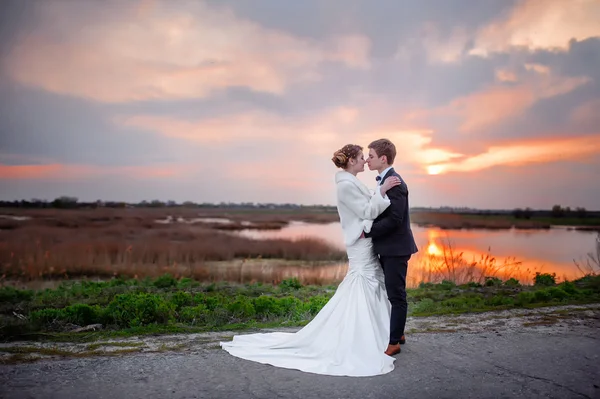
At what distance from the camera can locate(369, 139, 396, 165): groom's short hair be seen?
5.99 metres

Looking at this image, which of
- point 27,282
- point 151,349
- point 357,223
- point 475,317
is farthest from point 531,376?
point 27,282

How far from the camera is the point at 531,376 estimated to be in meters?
5.31

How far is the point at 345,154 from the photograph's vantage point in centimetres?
611

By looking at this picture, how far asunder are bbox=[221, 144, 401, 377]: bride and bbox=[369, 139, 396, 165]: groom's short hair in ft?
0.78

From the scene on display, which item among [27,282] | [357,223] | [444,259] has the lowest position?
[27,282]

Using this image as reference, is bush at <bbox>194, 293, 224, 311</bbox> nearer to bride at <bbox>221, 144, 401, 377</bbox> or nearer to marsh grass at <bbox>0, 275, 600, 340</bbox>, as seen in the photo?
marsh grass at <bbox>0, 275, 600, 340</bbox>

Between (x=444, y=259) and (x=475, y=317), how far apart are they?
5864 mm

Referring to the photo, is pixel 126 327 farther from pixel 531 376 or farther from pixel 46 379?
pixel 531 376

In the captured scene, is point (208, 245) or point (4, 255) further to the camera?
point (208, 245)

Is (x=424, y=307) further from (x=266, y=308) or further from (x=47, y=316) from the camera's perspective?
(x=47, y=316)

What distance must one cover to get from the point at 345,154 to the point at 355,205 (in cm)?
65

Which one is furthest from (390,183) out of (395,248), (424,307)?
(424,307)

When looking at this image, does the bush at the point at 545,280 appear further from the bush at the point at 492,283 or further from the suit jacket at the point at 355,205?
the suit jacket at the point at 355,205

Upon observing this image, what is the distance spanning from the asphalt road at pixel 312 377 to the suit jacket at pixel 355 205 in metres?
1.62
